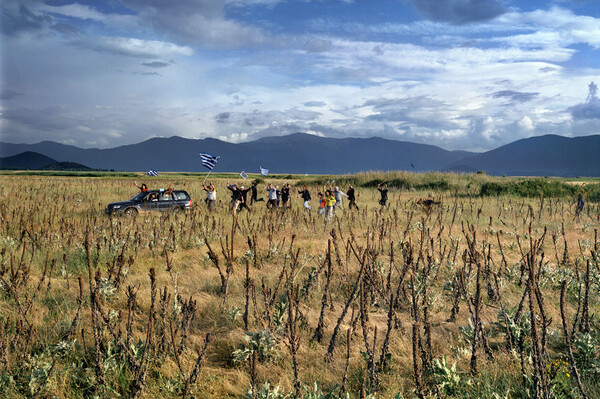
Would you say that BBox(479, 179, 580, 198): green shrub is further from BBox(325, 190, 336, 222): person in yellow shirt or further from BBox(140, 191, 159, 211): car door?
BBox(140, 191, 159, 211): car door

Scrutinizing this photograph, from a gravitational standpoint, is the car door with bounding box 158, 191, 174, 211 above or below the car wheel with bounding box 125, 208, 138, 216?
above

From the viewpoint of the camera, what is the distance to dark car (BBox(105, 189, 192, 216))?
16.9 meters

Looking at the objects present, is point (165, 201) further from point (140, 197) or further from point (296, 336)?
point (296, 336)

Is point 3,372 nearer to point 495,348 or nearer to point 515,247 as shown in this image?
point 495,348

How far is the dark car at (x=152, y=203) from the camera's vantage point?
55.4 ft

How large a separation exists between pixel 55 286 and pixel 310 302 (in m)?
5.06

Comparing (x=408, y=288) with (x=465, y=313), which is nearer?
(x=465, y=313)

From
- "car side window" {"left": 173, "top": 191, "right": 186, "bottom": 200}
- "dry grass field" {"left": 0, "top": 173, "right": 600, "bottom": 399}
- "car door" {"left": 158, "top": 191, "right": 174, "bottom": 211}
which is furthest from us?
"car side window" {"left": 173, "top": 191, "right": 186, "bottom": 200}

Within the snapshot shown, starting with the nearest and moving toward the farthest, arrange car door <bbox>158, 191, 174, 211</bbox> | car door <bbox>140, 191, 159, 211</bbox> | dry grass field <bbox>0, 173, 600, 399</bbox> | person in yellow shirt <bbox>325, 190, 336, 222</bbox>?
dry grass field <bbox>0, 173, 600, 399</bbox> < person in yellow shirt <bbox>325, 190, 336, 222</bbox> < car door <bbox>140, 191, 159, 211</bbox> < car door <bbox>158, 191, 174, 211</bbox>

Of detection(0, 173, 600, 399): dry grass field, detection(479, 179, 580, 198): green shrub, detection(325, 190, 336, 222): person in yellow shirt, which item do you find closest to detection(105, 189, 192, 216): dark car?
detection(325, 190, 336, 222): person in yellow shirt

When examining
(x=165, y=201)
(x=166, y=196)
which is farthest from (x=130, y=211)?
(x=166, y=196)

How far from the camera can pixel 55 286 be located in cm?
719

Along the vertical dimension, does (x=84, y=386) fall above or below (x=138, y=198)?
below

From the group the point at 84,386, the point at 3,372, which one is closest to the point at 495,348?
the point at 84,386
